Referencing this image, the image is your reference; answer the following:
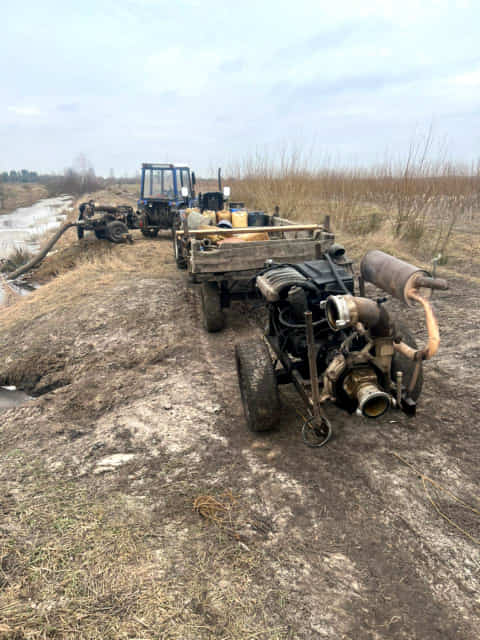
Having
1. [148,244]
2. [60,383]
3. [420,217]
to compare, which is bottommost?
[60,383]

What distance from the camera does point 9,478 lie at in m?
2.82

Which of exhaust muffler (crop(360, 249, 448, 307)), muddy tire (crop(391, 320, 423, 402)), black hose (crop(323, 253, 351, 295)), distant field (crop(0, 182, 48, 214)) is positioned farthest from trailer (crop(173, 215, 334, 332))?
distant field (crop(0, 182, 48, 214))

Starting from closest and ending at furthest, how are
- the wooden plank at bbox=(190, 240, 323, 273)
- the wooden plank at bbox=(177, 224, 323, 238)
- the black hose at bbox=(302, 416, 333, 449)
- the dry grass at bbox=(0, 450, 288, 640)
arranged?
the dry grass at bbox=(0, 450, 288, 640) < the black hose at bbox=(302, 416, 333, 449) < the wooden plank at bbox=(190, 240, 323, 273) < the wooden plank at bbox=(177, 224, 323, 238)

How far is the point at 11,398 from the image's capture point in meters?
4.79

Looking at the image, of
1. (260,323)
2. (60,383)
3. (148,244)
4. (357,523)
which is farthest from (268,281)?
(148,244)

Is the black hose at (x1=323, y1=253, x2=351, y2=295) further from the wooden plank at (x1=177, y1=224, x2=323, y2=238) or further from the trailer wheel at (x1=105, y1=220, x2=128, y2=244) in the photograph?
the trailer wheel at (x1=105, y1=220, x2=128, y2=244)

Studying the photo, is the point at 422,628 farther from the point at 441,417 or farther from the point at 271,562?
the point at 441,417

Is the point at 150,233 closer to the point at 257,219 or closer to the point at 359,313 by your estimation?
the point at 257,219

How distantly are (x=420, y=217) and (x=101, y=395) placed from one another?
855 cm

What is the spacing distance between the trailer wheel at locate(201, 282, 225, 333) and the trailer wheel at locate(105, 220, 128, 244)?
28.0 ft

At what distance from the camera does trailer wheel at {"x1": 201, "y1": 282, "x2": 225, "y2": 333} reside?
5.26 m

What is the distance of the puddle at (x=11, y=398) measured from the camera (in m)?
4.62

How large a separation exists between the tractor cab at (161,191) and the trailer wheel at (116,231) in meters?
0.61

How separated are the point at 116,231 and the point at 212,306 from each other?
8742 mm
